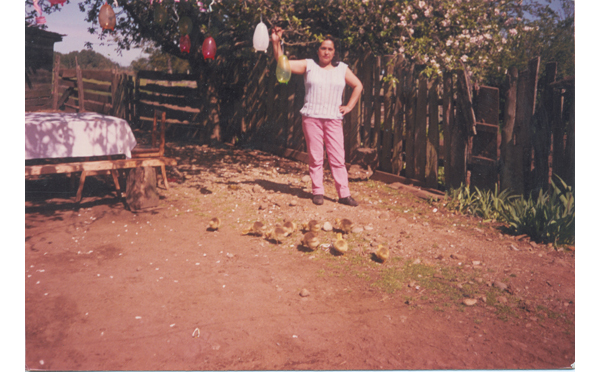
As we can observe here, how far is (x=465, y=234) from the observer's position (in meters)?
4.18

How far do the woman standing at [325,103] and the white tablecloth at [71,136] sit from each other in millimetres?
2075

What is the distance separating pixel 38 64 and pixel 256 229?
2.25 meters

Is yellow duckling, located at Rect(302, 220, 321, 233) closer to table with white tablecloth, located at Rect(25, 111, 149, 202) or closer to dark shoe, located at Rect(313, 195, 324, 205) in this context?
dark shoe, located at Rect(313, 195, 324, 205)

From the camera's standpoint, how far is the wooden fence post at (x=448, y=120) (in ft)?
16.9

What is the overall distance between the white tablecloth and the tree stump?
49 centimetres

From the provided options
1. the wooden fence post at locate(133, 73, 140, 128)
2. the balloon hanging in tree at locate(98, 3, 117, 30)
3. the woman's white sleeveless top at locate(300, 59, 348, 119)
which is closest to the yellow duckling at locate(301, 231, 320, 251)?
the woman's white sleeveless top at locate(300, 59, 348, 119)

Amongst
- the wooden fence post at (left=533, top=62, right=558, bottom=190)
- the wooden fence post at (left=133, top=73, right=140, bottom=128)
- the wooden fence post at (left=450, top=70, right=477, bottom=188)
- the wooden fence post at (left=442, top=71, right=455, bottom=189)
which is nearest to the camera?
the wooden fence post at (left=533, top=62, right=558, bottom=190)

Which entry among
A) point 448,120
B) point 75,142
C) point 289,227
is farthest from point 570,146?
point 75,142

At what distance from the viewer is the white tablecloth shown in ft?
14.8

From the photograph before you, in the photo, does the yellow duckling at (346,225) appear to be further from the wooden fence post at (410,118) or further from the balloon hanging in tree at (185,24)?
the balloon hanging in tree at (185,24)

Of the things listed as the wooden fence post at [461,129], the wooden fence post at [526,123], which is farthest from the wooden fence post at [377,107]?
the wooden fence post at [526,123]

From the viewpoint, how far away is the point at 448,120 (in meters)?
5.16

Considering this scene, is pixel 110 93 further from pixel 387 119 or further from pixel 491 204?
pixel 491 204
